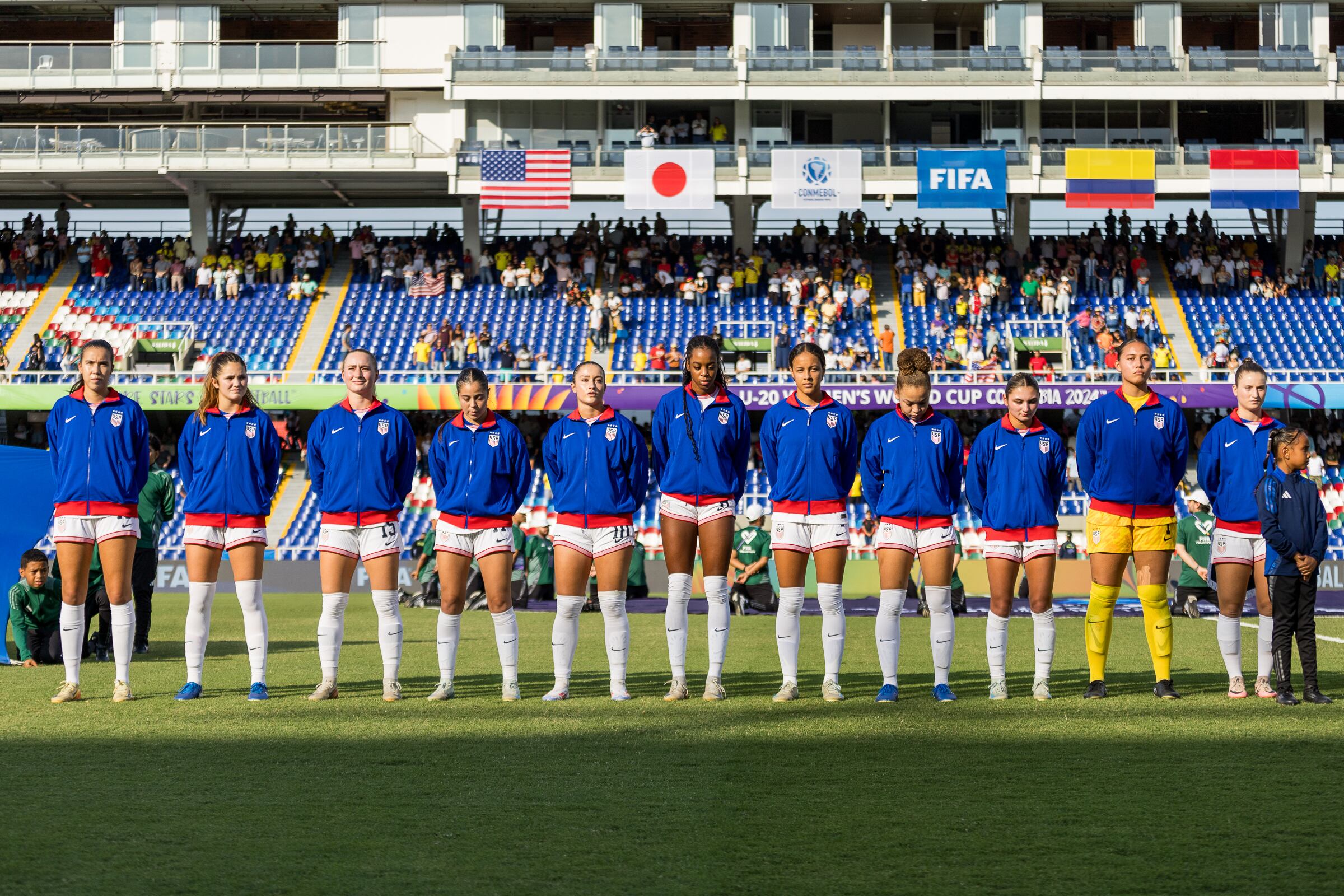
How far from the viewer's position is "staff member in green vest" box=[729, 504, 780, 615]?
63.8ft

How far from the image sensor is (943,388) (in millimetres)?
29906

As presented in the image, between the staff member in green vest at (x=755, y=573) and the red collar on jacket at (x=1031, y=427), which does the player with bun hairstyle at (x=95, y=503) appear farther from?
the staff member in green vest at (x=755, y=573)

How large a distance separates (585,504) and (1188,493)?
66.9 feet

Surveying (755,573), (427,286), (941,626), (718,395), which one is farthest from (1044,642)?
(427,286)

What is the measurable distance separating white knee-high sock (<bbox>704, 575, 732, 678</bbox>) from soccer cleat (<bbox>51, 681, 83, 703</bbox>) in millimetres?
4118

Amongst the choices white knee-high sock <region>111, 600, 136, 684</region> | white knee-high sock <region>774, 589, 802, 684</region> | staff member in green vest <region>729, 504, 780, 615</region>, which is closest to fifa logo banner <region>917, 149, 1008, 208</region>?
staff member in green vest <region>729, 504, 780, 615</region>

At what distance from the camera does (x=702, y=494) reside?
8805 millimetres

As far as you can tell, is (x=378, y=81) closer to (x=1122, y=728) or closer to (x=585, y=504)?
(x=585, y=504)

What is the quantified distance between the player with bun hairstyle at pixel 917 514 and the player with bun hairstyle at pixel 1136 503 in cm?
90

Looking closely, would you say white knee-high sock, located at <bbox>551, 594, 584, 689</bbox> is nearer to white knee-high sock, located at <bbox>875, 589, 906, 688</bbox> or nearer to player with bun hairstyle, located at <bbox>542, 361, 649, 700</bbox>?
player with bun hairstyle, located at <bbox>542, 361, 649, 700</bbox>

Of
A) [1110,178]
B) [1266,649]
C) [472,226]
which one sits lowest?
[1266,649]

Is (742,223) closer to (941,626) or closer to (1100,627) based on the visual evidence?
(1100,627)

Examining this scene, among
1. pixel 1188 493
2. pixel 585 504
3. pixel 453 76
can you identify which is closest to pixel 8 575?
pixel 585 504

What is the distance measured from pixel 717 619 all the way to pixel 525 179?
91.7 feet
